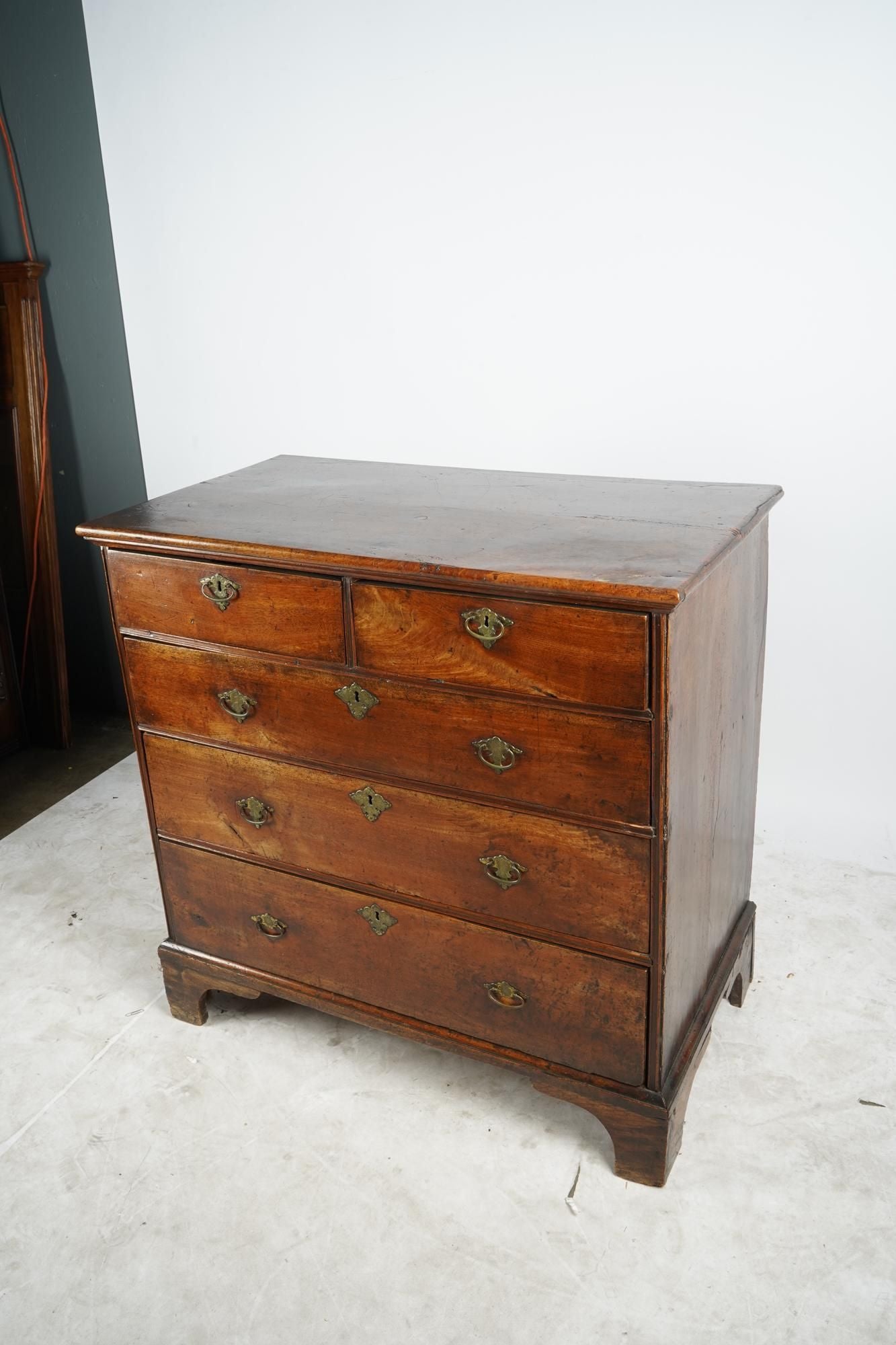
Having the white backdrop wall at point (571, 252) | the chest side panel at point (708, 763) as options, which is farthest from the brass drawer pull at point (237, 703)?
the white backdrop wall at point (571, 252)

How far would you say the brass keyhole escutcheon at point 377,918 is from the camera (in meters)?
1.97

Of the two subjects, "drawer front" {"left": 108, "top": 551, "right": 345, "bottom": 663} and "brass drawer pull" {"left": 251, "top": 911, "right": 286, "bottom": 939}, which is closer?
"drawer front" {"left": 108, "top": 551, "right": 345, "bottom": 663}

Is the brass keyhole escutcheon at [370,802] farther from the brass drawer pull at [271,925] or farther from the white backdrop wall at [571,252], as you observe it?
the white backdrop wall at [571,252]

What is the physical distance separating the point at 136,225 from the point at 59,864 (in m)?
1.74

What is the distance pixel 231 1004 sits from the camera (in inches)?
92.3

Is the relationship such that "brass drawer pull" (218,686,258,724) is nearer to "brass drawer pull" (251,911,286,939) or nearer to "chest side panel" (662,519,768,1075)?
"brass drawer pull" (251,911,286,939)

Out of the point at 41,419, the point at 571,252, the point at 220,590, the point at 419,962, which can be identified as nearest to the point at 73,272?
the point at 41,419

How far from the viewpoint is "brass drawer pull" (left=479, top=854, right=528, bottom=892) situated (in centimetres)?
179

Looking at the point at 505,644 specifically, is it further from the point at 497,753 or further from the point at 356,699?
the point at 356,699

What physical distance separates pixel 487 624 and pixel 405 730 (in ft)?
0.87

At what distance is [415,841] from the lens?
1.87 meters

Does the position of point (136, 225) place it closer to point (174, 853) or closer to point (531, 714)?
point (174, 853)

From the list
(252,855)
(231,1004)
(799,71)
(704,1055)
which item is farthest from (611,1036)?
(799,71)

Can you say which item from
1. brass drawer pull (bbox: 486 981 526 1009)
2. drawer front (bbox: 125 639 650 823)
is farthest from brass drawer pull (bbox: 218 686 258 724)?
brass drawer pull (bbox: 486 981 526 1009)
